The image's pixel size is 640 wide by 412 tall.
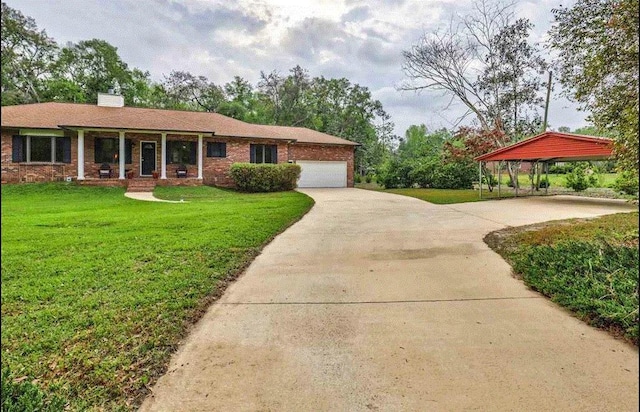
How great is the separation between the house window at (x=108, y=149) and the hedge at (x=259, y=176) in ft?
16.1

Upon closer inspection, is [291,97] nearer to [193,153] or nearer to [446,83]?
[446,83]

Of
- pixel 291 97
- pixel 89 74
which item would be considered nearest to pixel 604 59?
pixel 89 74

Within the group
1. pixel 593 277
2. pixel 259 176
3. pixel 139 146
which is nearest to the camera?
pixel 593 277

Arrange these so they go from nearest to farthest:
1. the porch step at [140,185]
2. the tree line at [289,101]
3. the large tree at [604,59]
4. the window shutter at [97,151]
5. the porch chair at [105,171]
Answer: the large tree at [604,59], the porch step at [140,185], the porch chair at [105,171], the window shutter at [97,151], the tree line at [289,101]

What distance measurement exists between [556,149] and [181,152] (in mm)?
15541

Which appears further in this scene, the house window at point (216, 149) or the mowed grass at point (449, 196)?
the house window at point (216, 149)

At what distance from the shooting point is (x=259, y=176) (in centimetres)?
1683

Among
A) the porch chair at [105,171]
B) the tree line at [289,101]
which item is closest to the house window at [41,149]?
the porch chair at [105,171]

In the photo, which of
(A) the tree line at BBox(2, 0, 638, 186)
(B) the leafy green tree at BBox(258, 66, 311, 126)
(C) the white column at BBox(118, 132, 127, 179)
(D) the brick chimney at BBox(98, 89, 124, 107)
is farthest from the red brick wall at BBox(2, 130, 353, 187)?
(B) the leafy green tree at BBox(258, 66, 311, 126)

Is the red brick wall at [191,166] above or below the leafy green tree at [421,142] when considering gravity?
below

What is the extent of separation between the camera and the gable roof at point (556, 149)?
12.2m

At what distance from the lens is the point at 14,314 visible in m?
3.10

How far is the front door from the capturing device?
57.6ft

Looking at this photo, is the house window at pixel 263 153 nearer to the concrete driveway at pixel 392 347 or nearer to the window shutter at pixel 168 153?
the window shutter at pixel 168 153
